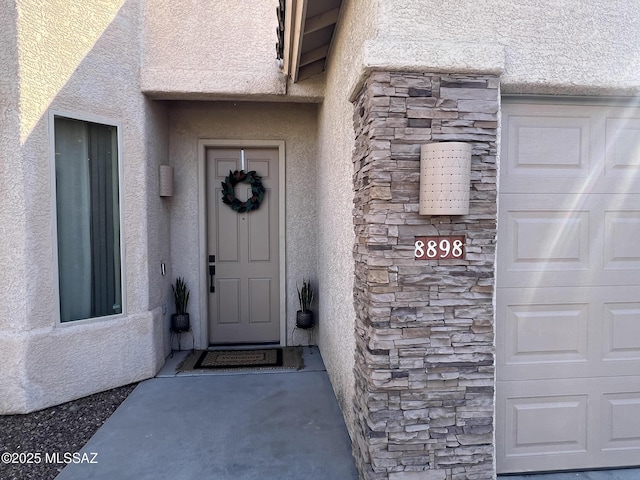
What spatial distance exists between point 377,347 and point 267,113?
12.6 ft

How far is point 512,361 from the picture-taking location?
8.07 ft

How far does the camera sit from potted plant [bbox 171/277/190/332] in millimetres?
4879

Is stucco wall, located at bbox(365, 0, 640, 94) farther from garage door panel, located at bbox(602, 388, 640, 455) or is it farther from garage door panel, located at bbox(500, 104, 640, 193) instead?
garage door panel, located at bbox(602, 388, 640, 455)

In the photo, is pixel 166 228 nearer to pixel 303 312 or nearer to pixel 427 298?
pixel 303 312

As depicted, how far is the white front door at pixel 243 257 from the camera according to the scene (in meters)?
5.21

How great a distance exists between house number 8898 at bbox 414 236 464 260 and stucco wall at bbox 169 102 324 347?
3085mm

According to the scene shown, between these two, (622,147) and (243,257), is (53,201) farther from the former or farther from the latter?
(622,147)

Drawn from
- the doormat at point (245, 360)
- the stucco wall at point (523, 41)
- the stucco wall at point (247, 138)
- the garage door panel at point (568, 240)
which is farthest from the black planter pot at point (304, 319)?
the stucco wall at point (523, 41)

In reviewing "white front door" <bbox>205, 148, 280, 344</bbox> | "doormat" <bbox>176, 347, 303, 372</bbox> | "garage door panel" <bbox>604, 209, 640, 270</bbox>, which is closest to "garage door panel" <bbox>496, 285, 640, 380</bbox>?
"garage door panel" <bbox>604, 209, 640, 270</bbox>

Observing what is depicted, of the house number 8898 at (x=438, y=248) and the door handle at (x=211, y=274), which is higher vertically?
the house number 8898 at (x=438, y=248)

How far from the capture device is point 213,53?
427 centimetres

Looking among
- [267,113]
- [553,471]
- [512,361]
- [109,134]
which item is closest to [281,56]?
[267,113]

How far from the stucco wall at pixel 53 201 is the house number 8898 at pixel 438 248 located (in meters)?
3.16

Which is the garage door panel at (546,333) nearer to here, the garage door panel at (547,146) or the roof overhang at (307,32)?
the garage door panel at (547,146)
